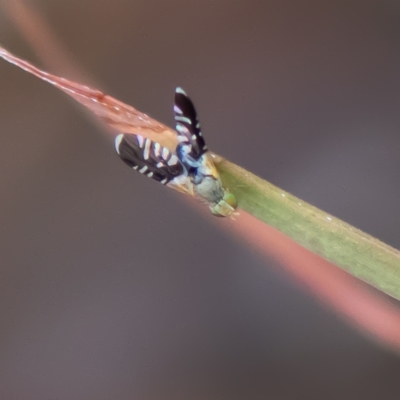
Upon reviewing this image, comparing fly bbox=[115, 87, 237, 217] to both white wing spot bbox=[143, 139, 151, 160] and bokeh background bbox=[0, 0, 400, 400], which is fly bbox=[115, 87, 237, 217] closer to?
white wing spot bbox=[143, 139, 151, 160]

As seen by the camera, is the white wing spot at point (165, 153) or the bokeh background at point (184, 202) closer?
the white wing spot at point (165, 153)

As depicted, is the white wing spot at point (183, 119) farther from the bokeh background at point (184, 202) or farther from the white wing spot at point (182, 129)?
the bokeh background at point (184, 202)

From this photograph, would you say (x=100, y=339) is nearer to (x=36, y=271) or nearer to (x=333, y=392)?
(x=36, y=271)

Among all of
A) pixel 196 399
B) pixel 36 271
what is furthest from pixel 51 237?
pixel 196 399

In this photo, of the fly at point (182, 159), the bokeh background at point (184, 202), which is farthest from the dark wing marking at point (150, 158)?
the bokeh background at point (184, 202)

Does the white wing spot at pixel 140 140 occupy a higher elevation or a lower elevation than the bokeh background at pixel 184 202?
lower

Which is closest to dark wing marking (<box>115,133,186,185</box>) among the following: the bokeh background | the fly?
the fly

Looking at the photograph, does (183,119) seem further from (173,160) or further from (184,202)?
(184,202)

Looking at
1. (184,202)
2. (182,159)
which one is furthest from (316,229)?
(184,202)
